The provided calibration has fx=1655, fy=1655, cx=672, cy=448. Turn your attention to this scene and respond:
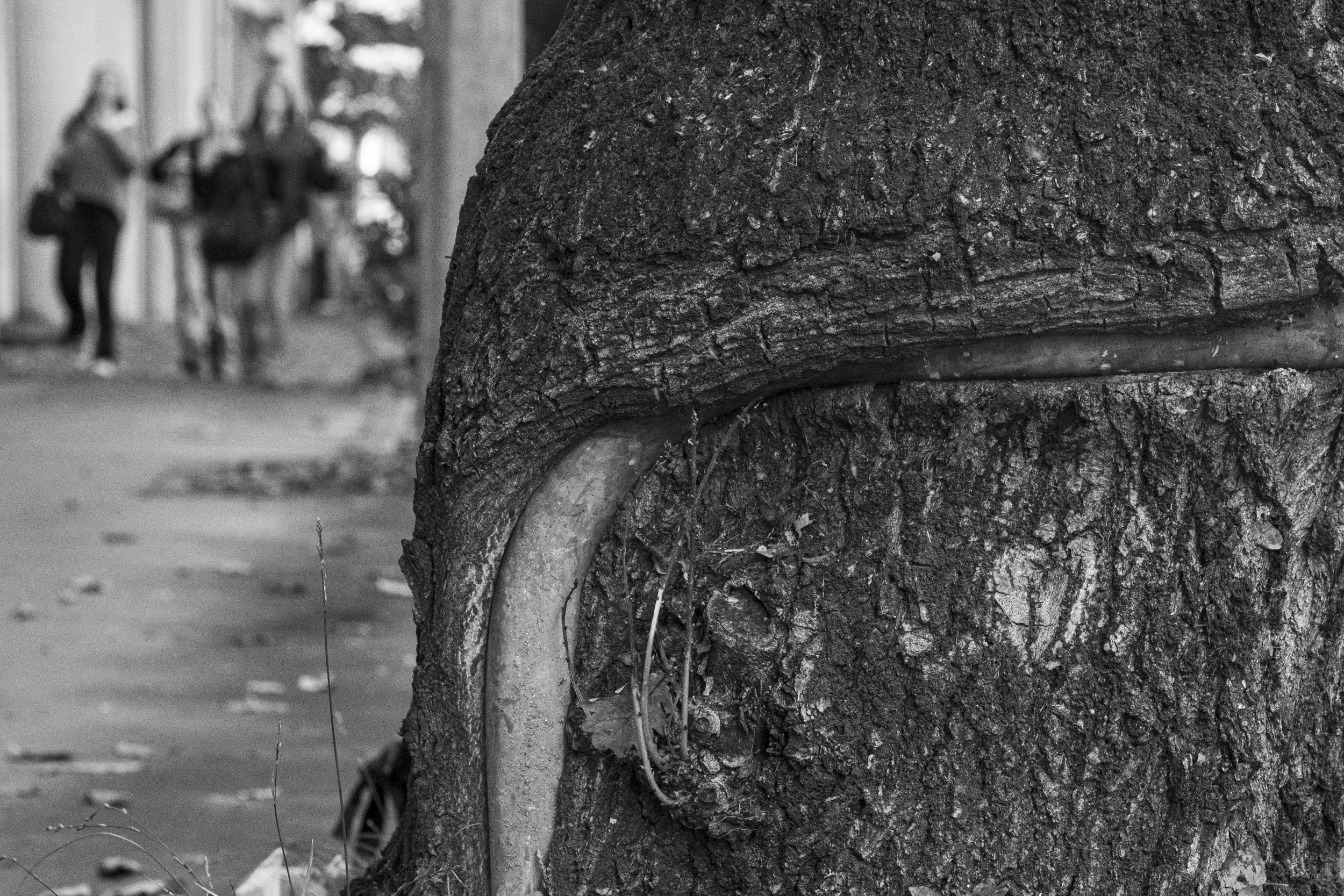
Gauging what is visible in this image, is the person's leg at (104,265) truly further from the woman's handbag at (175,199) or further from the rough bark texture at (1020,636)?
the rough bark texture at (1020,636)

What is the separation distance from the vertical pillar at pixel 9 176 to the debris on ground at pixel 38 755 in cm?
1236

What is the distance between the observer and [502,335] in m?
2.13

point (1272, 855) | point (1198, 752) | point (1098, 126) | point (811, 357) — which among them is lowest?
point (1272, 855)

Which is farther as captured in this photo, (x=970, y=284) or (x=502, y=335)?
(x=502, y=335)

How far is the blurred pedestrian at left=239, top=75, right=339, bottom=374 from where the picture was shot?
1204 centimetres

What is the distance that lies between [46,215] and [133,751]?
1006 centimetres

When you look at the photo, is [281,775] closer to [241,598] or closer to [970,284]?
[241,598]

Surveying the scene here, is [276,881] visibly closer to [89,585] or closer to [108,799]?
[108,799]

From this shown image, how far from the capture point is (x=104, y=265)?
1241cm

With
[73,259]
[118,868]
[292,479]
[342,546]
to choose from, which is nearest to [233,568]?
[342,546]

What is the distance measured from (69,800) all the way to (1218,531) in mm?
2727

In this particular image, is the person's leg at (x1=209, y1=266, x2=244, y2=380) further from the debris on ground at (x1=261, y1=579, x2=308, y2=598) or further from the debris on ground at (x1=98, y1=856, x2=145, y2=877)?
the debris on ground at (x1=98, y1=856, x2=145, y2=877)

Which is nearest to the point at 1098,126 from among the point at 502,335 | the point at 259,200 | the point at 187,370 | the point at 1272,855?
the point at 502,335

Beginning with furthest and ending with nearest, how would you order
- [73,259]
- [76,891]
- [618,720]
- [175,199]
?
[73,259] → [175,199] → [76,891] → [618,720]
